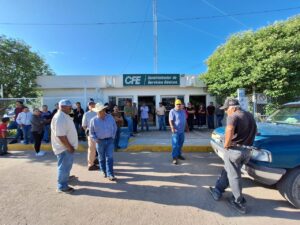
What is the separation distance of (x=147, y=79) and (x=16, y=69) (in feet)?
48.1

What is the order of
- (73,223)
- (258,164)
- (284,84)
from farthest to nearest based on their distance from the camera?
(284,84) < (258,164) < (73,223)

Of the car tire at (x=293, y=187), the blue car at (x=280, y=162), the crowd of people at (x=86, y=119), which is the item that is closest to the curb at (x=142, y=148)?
the crowd of people at (x=86, y=119)

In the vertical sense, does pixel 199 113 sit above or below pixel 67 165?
above

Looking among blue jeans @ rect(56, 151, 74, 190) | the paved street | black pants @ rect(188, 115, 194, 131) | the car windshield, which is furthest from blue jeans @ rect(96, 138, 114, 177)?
black pants @ rect(188, 115, 194, 131)

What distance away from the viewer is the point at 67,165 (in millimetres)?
4605

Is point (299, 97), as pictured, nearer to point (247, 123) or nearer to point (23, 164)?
point (247, 123)

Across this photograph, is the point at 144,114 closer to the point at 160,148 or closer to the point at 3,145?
the point at 160,148

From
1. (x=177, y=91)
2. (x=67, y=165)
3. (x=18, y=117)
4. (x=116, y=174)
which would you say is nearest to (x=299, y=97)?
(x=177, y=91)

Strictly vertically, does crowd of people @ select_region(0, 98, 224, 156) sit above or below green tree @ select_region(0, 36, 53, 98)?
below

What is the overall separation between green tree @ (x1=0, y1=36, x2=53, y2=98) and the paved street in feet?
56.0

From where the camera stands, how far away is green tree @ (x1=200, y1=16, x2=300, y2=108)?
10.2 metres

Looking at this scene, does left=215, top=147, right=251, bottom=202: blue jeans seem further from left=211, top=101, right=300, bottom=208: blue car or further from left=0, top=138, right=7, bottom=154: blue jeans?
left=0, top=138, right=7, bottom=154: blue jeans

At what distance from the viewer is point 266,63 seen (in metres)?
10.2

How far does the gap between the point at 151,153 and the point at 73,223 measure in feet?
15.5
